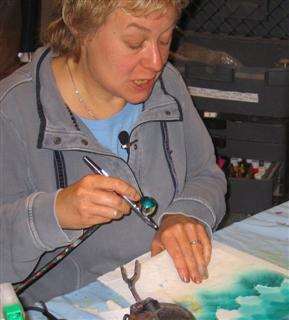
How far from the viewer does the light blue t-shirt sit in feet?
3.83

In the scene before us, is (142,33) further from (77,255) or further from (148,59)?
(77,255)

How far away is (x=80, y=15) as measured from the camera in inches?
42.4

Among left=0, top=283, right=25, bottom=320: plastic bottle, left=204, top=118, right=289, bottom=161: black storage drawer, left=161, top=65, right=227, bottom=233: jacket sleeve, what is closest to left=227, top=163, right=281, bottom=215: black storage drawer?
left=204, top=118, right=289, bottom=161: black storage drawer

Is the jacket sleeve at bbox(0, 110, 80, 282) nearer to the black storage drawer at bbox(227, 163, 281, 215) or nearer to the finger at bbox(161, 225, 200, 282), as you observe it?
the finger at bbox(161, 225, 200, 282)

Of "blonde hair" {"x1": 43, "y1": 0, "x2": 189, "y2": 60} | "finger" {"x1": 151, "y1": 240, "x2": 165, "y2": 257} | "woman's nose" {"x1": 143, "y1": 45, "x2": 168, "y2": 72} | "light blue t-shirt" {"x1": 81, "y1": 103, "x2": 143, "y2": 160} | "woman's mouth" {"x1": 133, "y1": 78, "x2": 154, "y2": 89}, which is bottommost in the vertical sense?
"finger" {"x1": 151, "y1": 240, "x2": 165, "y2": 257}

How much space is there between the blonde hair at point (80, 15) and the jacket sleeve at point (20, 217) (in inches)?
8.1

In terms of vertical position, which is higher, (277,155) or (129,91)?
(129,91)

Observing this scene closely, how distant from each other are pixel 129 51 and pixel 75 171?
0.23m

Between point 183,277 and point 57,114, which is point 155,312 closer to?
point 183,277

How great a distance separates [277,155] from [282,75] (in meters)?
0.27

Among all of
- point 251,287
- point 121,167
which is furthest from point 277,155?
point 251,287

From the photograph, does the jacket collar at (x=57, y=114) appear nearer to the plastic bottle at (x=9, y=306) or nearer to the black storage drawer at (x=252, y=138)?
the plastic bottle at (x=9, y=306)

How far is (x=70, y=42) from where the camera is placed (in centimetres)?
117

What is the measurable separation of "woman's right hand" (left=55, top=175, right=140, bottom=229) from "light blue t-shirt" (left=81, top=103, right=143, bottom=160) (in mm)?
243
